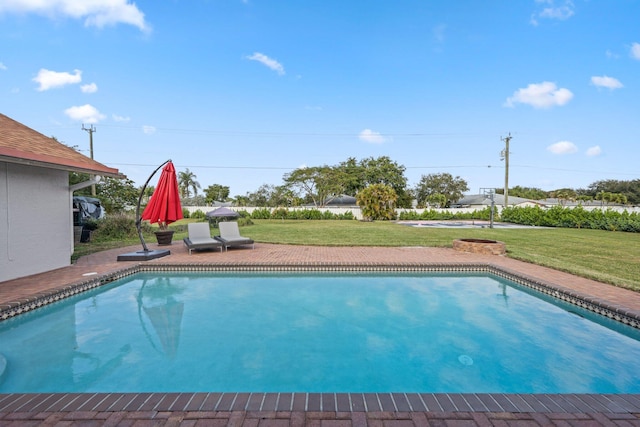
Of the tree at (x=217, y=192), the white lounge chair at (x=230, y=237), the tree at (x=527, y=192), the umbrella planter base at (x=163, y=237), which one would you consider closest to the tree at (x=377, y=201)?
the white lounge chair at (x=230, y=237)

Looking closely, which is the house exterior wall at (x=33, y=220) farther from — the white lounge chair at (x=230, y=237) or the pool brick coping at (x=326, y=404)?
the pool brick coping at (x=326, y=404)

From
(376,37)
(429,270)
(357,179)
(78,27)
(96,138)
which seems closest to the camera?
(429,270)

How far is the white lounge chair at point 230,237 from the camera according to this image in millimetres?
10336

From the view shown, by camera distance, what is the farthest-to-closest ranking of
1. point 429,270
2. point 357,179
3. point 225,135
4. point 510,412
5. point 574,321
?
point 357,179, point 225,135, point 429,270, point 574,321, point 510,412

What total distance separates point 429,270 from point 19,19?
16081mm

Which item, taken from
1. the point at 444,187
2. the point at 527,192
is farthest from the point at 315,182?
the point at 527,192

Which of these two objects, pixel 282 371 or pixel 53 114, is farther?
pixel 53 114

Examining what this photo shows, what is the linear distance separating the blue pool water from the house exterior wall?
6.02 feet

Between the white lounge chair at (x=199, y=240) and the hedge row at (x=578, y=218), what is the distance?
22976 millimetres

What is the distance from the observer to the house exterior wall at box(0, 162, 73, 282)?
617 cm

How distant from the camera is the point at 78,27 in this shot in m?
→ 12.4

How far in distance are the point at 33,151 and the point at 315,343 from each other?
22.6 feet

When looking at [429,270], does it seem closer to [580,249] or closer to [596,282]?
[596,282]

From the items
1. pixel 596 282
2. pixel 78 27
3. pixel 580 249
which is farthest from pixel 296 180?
pixel 596 282
